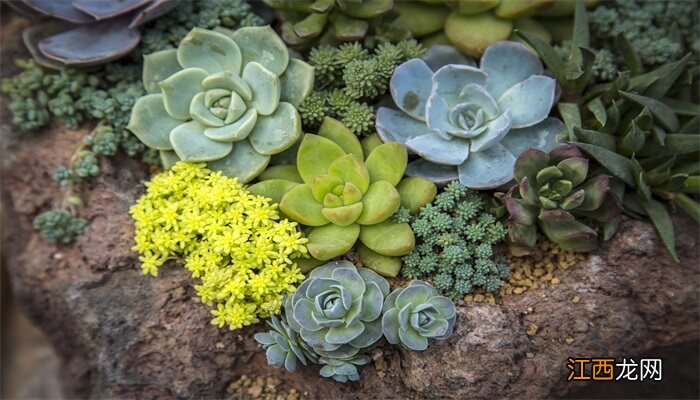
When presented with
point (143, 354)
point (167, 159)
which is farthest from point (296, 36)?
point (143, 354)

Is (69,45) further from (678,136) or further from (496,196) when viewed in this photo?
(678,136)

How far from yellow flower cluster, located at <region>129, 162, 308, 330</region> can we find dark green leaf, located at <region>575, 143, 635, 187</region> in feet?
3.39

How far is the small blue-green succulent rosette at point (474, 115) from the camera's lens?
2262 millimetres

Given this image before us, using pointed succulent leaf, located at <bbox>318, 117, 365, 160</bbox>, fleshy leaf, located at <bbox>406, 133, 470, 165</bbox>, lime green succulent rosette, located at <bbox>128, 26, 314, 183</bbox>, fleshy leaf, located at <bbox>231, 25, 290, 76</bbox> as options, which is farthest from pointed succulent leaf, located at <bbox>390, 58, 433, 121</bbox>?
fleshy leaf, located at <bbox>231, 25, 290, 76</bbox>

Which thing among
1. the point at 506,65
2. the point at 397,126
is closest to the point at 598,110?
the point at 506,65

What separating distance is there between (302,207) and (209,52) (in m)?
0.74

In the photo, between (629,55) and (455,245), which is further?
(629,55)

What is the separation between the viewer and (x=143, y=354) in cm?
229

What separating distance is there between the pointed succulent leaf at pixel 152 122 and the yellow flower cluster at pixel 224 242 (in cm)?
17

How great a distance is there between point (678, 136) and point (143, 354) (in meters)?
2.11

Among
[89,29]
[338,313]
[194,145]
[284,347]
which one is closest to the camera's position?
[338,313]

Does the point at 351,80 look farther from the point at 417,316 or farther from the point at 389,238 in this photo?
the point at 417,316

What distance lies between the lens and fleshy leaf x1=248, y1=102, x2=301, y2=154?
225 cm

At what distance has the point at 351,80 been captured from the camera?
2330 mm
